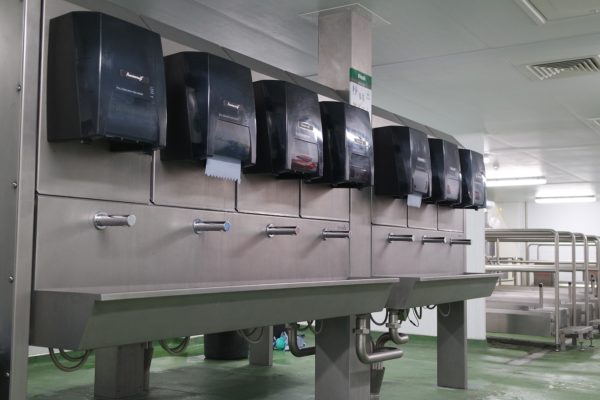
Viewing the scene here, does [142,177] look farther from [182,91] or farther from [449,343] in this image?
[449,343]

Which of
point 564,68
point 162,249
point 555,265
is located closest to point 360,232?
point 162,249

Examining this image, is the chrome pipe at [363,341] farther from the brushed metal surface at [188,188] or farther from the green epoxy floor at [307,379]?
the green epoxy floor at [307,379]

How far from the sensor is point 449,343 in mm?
4645

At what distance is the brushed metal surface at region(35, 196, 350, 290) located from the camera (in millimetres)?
2002

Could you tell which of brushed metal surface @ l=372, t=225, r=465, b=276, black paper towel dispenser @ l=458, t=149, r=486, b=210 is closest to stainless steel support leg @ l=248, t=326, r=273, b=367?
brushed metal surface @ l=372, t=225, r=465, b=276

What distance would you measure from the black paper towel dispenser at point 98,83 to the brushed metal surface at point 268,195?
738 millimetres

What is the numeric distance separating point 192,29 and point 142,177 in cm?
249

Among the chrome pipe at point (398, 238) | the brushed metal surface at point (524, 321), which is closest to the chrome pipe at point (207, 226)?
the chrome pipe at point (398, 238)

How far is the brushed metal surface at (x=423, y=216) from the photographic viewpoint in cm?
415

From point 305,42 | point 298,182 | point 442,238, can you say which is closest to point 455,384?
point 442,238

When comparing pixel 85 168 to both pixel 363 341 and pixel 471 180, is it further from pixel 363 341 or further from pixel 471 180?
pixel 471 180

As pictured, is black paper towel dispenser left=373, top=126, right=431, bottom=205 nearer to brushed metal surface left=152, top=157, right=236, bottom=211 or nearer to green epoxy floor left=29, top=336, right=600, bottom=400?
brushed metal surface left=152, top=157, right=236, bottom=211

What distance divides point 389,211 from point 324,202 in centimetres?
72

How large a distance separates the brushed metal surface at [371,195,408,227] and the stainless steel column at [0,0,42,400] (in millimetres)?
2153
